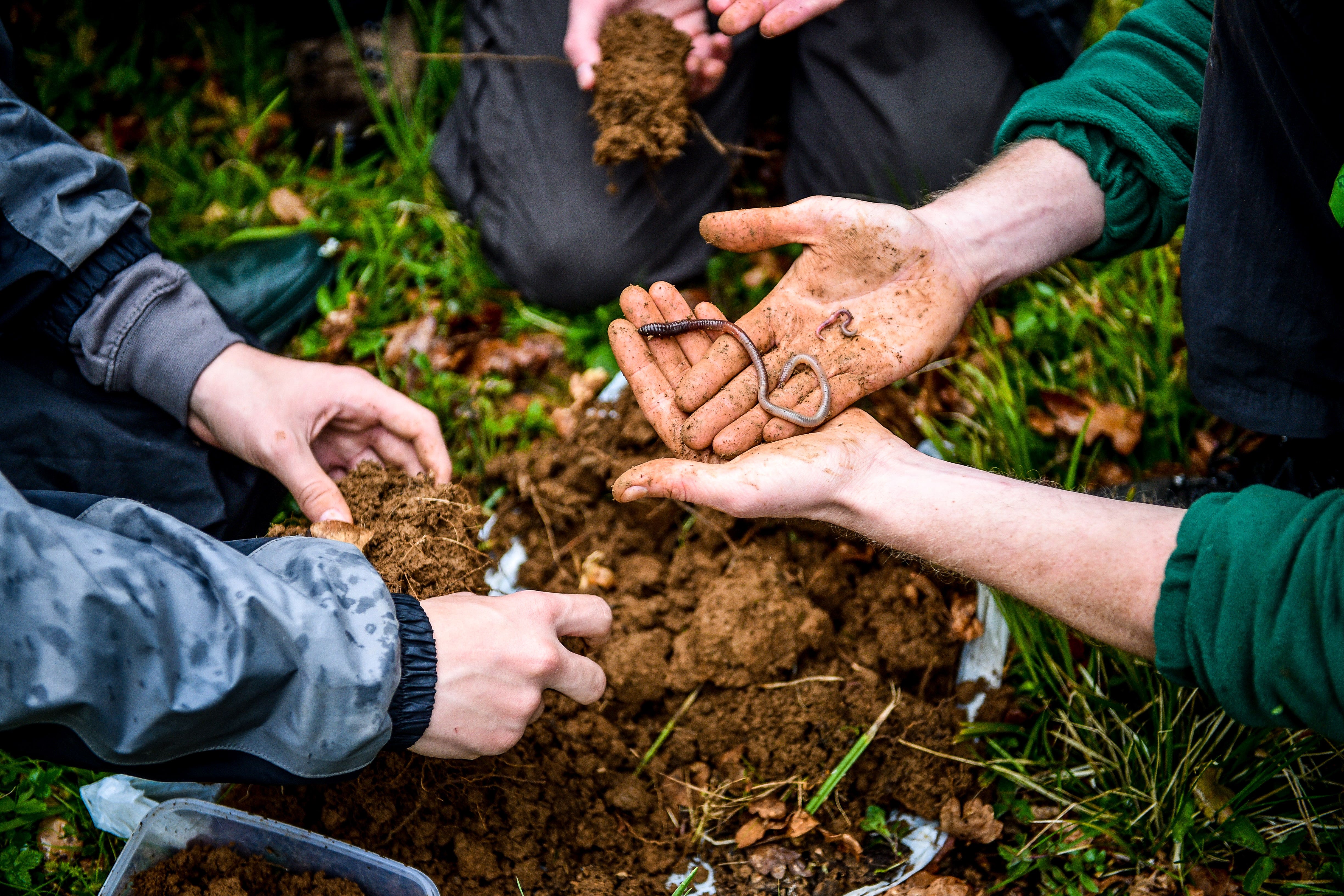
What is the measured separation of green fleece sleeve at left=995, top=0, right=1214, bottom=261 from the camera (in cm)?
275

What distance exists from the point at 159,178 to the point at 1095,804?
525 cm

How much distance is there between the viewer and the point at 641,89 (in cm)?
332

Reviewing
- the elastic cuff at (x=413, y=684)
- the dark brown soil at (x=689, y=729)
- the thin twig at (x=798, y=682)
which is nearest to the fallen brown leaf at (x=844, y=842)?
the dark brown soil at (x=689, y=729)

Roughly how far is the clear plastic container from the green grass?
2.07ft

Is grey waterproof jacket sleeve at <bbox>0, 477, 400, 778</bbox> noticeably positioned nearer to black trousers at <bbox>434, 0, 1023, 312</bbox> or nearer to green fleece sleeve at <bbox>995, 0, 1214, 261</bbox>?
black trousers at <bbox>434, 0, 1023, 312</bbox>

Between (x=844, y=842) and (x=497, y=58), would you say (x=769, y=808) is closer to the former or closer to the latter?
(x=844, y=842)

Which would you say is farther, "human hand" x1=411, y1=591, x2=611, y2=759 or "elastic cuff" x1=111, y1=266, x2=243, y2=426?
"elastic cuff" x1=111, y1=266, x2=243, y2=426

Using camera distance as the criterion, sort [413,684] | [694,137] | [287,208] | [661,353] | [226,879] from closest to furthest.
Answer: [413,684] < [226,879] < [661,353] < [694,137] < [287,208]

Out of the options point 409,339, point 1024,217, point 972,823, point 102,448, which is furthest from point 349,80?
point 972,823

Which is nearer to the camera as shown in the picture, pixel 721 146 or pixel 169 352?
pixel 169 352

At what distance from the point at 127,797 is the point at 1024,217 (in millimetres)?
3421

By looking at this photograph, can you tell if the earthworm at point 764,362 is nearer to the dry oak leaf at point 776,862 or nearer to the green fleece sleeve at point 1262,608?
the green fleece sleeve at point 1262,608

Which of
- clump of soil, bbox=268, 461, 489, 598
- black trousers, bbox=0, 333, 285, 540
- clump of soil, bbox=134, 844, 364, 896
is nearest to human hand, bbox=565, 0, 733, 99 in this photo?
clump of soil, bbox=268, 461, 489, 598

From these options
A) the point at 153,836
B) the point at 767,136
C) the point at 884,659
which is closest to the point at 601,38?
the point at 767,136
